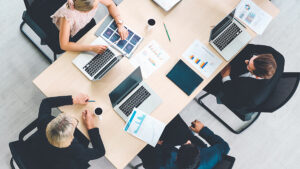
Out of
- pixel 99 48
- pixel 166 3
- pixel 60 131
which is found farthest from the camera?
pixel 166 3

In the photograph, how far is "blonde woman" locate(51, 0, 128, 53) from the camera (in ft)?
6.72

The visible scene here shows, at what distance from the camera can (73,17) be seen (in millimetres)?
2189

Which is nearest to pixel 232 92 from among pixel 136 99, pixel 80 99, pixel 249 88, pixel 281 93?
pixel 249 88

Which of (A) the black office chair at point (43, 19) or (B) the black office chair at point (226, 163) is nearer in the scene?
(B) the black office chair at point (226, 163)

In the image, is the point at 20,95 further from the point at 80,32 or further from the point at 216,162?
the point at 216,162

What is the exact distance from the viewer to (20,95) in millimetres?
2848

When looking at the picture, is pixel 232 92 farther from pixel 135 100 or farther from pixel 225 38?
pixel 135 100

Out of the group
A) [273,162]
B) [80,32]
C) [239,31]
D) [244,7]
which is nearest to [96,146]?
[80,32]

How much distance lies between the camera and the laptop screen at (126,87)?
1954mm

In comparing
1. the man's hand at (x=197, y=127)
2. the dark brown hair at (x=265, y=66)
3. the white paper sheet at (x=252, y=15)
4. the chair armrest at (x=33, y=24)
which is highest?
the chair armrest at (x=33, y=24)

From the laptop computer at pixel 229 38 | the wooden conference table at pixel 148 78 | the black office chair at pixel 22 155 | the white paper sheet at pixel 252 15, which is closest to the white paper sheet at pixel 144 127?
the wooden conference table at pixel 148 78

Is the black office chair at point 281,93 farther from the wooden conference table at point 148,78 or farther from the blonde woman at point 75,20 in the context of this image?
the blonde woman at point 75,20

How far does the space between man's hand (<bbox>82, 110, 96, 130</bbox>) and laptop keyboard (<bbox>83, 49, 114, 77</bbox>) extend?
30cm

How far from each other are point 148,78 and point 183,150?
2.14ft
